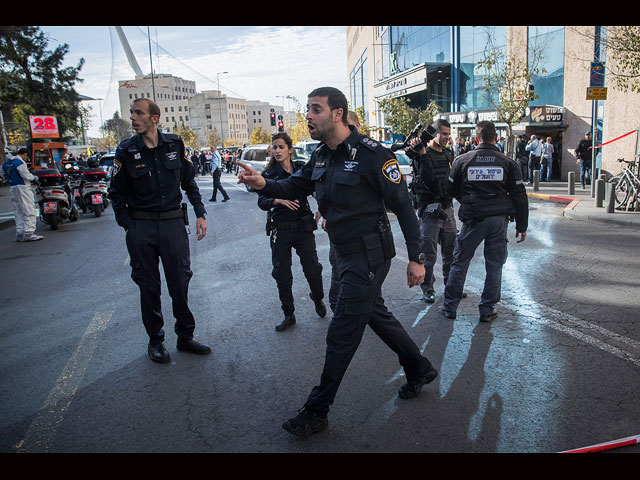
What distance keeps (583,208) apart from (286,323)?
961 centimetres

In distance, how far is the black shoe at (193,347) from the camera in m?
4.46

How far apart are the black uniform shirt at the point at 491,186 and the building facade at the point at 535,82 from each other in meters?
11.1

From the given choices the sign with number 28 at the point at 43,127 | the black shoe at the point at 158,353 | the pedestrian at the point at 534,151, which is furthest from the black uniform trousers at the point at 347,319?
the sign with number 28 at the point at 43,127

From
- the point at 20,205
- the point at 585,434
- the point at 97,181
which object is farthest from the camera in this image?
the point at 97,181

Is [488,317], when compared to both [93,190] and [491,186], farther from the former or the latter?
[93,190]

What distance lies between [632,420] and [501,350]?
4.05ft

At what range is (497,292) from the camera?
4.94 m

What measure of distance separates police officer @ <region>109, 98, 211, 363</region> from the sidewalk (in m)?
9.13

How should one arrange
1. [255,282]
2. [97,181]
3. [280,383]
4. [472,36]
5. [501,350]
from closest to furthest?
1. [280,383]
2. [501,350]
3. [255,282]
4. [97,181]
5. [472,36]

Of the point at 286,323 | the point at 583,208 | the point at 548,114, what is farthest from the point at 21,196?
the point at 548,114

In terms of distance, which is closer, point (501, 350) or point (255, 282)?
point (501, 350)

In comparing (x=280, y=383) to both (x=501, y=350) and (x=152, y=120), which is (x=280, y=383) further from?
(x=152, y=120)

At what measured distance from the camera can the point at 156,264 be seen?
4.43m

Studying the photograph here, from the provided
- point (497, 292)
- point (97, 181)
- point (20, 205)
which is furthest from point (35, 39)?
point (497, 292)
